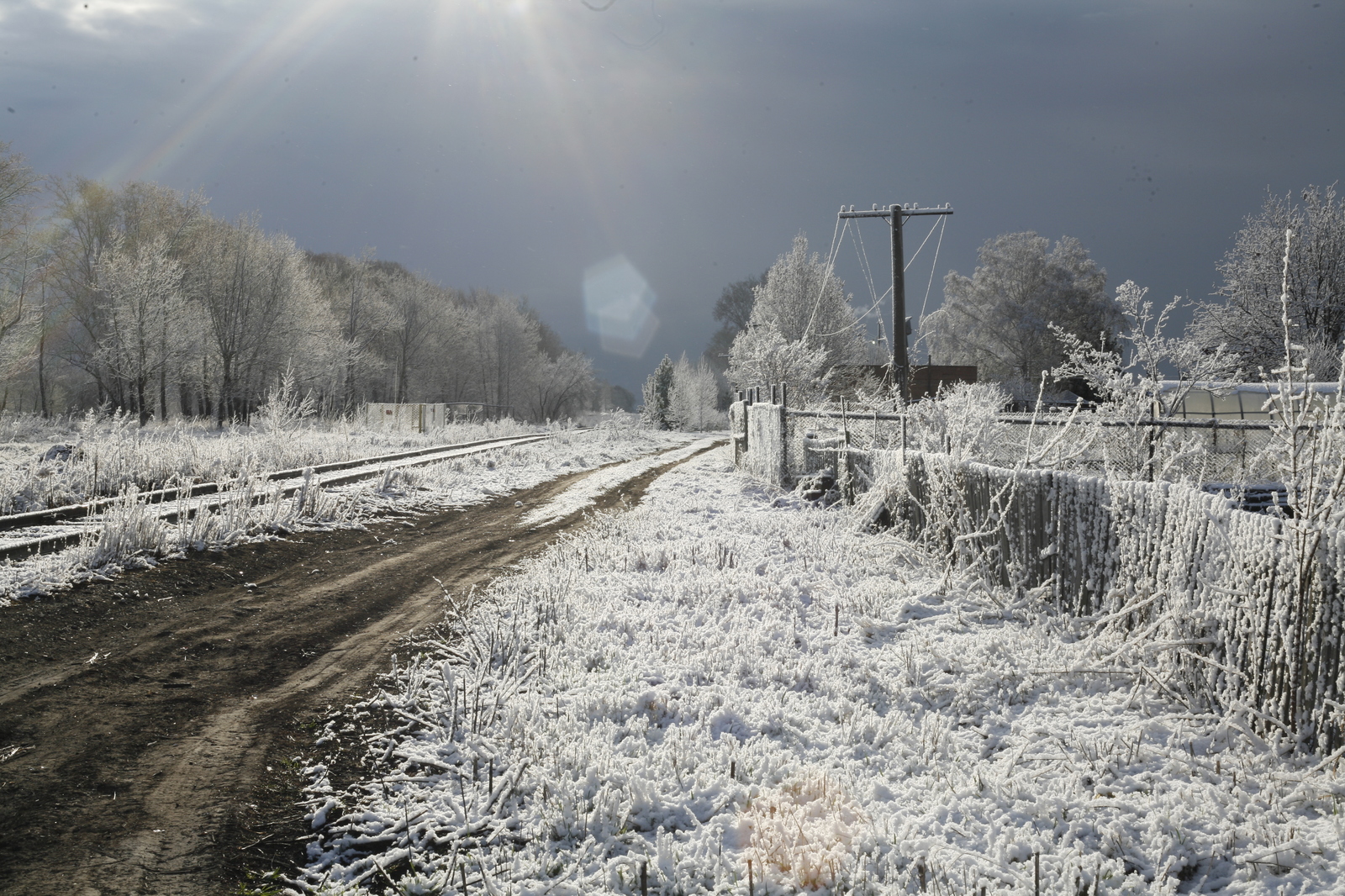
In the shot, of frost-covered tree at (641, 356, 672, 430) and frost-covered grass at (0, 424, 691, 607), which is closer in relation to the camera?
frost-covered grass at (0, 424, 691, 607)

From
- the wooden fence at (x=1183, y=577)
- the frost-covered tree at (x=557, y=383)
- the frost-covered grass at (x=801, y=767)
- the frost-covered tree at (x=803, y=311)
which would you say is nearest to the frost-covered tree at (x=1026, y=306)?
the frost-covered tree at (x=803, y=311)

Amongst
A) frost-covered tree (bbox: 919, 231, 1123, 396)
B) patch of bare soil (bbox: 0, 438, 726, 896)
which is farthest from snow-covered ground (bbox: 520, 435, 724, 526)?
frost-covered tree (bbox: 919, 231, 1123, 396)

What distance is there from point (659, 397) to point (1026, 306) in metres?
26.5

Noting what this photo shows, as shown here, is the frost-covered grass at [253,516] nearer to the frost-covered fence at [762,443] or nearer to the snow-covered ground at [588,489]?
the snow-covered ground at [588,489]

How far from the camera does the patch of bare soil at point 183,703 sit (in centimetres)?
266

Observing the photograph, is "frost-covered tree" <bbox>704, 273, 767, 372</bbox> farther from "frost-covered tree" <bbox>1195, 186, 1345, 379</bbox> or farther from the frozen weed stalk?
the frozen weed stalk

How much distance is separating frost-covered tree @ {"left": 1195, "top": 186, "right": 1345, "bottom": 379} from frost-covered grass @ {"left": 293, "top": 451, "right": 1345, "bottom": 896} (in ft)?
97.8

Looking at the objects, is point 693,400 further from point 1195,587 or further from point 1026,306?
point 1195,587

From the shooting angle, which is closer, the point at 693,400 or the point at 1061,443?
the point at 1061,443

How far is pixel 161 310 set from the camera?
3025 centimetres

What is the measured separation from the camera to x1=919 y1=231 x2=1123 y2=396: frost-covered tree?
149 ft

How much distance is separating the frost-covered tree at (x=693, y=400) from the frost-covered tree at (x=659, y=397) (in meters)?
0.32

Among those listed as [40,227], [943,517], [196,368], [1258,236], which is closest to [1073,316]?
[1258,236]

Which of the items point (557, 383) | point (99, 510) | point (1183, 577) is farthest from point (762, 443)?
point (557, 383)
